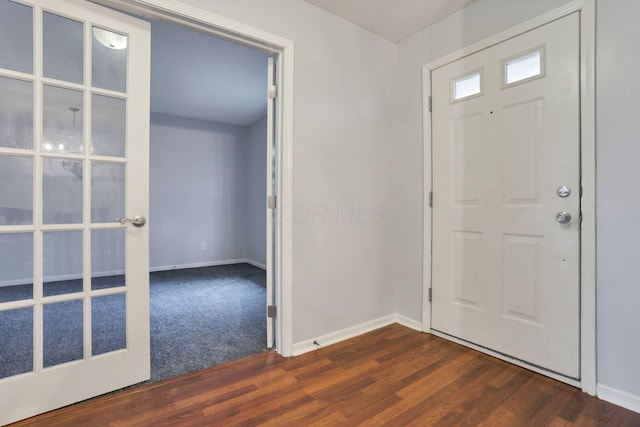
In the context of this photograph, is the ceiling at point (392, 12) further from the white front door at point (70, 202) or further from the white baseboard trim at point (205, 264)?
the white baseboard trim at point (205, 264)

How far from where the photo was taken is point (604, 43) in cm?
155

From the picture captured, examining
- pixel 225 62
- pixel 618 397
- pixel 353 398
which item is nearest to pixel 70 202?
pixel 353 398

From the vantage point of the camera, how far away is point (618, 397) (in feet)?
4.93

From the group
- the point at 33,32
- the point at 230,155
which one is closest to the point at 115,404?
the point at 33,32

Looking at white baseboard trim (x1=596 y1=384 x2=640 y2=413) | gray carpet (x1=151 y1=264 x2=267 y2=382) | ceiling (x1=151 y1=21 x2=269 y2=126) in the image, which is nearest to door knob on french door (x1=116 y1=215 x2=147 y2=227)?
gray carpet (x1=151 y1=264 x2=267 y2=382)

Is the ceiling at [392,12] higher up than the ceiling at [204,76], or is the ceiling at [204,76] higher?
the ceiling at [204,76]

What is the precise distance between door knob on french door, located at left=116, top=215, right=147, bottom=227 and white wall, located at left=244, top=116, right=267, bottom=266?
3210 millimetres

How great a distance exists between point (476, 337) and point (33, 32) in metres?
3.11

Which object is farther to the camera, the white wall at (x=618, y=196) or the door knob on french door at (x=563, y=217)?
the door knob on french door at (x=563, y=217)

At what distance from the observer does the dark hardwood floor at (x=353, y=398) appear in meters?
1.40

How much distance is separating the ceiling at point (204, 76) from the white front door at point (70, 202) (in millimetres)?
900

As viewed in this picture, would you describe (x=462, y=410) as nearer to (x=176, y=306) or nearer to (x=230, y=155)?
(x=176, y=306)

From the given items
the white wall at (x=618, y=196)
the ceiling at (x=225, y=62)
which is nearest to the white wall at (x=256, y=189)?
the ceiling at (x=225, y=62)

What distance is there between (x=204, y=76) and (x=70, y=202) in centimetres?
250
